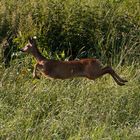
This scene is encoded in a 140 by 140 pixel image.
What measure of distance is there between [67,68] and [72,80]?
21 cm

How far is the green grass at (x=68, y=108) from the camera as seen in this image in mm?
6691

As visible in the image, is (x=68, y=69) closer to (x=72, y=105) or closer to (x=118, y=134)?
(x=72, y=105)

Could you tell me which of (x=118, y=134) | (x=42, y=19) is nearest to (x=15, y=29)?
(x=42, y=19)

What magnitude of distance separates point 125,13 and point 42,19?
1470mm

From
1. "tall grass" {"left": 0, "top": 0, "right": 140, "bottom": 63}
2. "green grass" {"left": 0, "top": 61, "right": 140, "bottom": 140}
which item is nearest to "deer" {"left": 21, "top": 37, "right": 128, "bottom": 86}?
"green grass" {"left": 0, "top": 61, "right": 140, "bottom": 140}

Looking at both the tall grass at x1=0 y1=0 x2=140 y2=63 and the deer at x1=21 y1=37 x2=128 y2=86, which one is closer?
the deer at x1=21 y1=37 x2=128 y2=86

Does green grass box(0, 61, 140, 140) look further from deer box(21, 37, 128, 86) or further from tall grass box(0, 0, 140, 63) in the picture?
tall grass box(0, 0, 140, 63)

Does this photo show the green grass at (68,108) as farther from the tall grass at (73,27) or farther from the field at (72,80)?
the tall grass at (73,27)

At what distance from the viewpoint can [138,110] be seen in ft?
24.5

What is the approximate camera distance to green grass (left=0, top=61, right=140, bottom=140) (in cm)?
669

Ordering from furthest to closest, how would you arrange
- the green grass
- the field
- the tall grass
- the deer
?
the tall grass, the deer, the field, the green grass

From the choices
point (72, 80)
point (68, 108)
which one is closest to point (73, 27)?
point (72, 80)

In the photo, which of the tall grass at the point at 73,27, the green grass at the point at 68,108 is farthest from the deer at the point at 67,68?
the tall grass at the point at 73,27

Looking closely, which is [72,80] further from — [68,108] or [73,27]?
[73,27]
